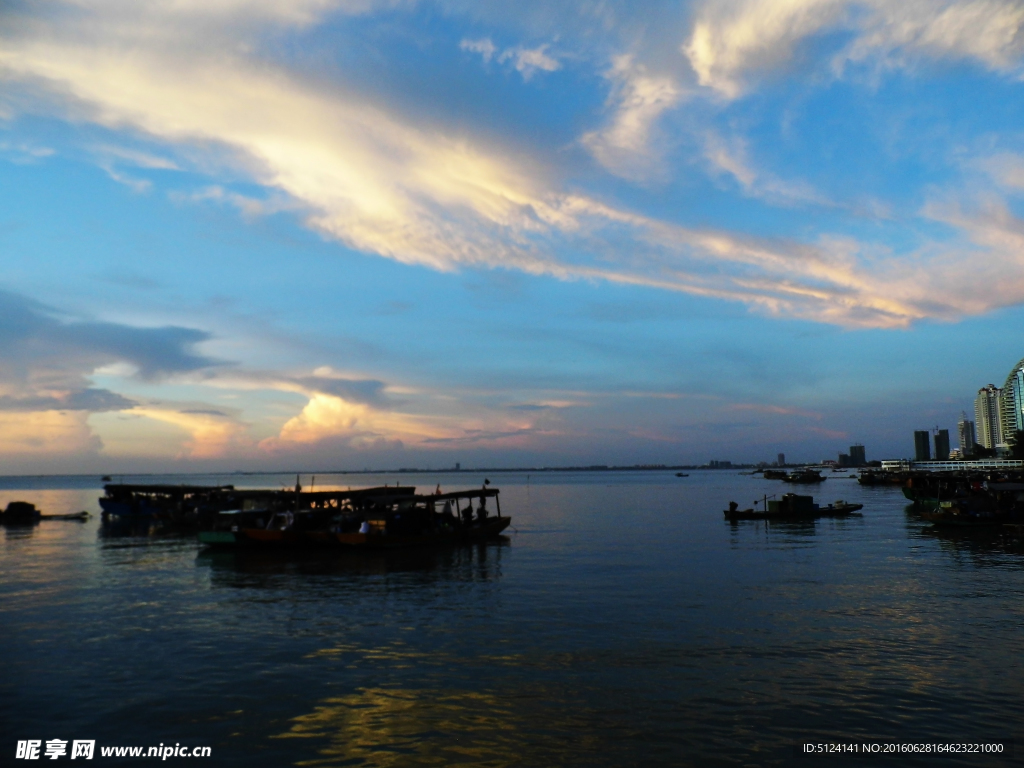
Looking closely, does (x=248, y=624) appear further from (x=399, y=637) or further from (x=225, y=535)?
(x=225, y=535)

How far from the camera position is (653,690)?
55.3ft

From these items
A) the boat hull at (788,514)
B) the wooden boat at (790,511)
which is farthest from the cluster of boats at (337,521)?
the wooden boat at (790,511)

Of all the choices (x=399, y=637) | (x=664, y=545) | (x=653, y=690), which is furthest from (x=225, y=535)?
(x=653, y=690)

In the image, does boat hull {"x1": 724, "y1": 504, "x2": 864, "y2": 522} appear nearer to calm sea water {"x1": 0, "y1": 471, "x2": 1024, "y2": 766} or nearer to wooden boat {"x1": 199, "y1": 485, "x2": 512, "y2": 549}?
wooden boat {"x1": 199, "y1": 485, "x2": 512, "y2": 549}

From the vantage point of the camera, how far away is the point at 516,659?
19641 millimetres

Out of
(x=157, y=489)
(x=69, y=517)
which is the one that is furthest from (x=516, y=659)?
(x=69, y=517)

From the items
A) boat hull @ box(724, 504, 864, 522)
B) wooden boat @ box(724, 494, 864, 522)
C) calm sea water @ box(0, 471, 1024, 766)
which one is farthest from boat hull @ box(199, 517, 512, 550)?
wooden boat @ box(724, 494, 864, 522)

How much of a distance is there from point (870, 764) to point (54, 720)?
56.9 ft

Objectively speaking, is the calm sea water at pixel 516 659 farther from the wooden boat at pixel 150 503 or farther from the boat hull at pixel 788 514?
the wooden boat at pixel 150 503

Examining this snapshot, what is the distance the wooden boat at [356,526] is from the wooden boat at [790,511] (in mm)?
26991

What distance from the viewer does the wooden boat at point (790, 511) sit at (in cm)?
6875

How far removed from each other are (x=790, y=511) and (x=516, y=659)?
58.6 metres

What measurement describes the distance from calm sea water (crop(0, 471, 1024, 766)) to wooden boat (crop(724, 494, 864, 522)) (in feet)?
96.6

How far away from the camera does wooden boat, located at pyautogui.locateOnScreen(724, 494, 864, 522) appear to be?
6875 centimetres
